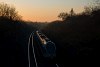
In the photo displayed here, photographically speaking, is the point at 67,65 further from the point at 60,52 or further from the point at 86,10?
the point at 86,10

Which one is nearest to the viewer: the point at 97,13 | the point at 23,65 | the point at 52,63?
the point at 23,65

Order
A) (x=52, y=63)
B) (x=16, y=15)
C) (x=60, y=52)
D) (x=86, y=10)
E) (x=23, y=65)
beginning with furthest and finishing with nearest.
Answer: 1. (x=16, y=15)
2. (x=86, y=10)
3. (x=60, y=52)
4. (x=52, y=63)
5. (x=23, y=65)

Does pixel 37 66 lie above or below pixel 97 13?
below

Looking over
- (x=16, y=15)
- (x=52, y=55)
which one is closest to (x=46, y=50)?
(x=52, y=55)

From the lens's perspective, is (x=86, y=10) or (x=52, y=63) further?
(x=86, y=10)

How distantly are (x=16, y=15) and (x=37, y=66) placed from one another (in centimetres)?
12678

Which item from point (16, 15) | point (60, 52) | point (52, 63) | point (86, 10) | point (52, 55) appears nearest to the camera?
→ point (52, 63)

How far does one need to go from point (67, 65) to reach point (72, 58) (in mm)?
2664

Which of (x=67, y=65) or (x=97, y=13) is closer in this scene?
(x=67, y=65)

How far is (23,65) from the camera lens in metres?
21.0

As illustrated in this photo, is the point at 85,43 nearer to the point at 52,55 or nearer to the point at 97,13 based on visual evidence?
the point at 52,55

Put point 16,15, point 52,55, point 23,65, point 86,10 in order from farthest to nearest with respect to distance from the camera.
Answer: point 16,15 < point 86,10 < point 52,55 < point 23,65

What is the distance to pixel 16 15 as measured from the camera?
5768 inches

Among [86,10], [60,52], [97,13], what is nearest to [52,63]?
[60,52]
